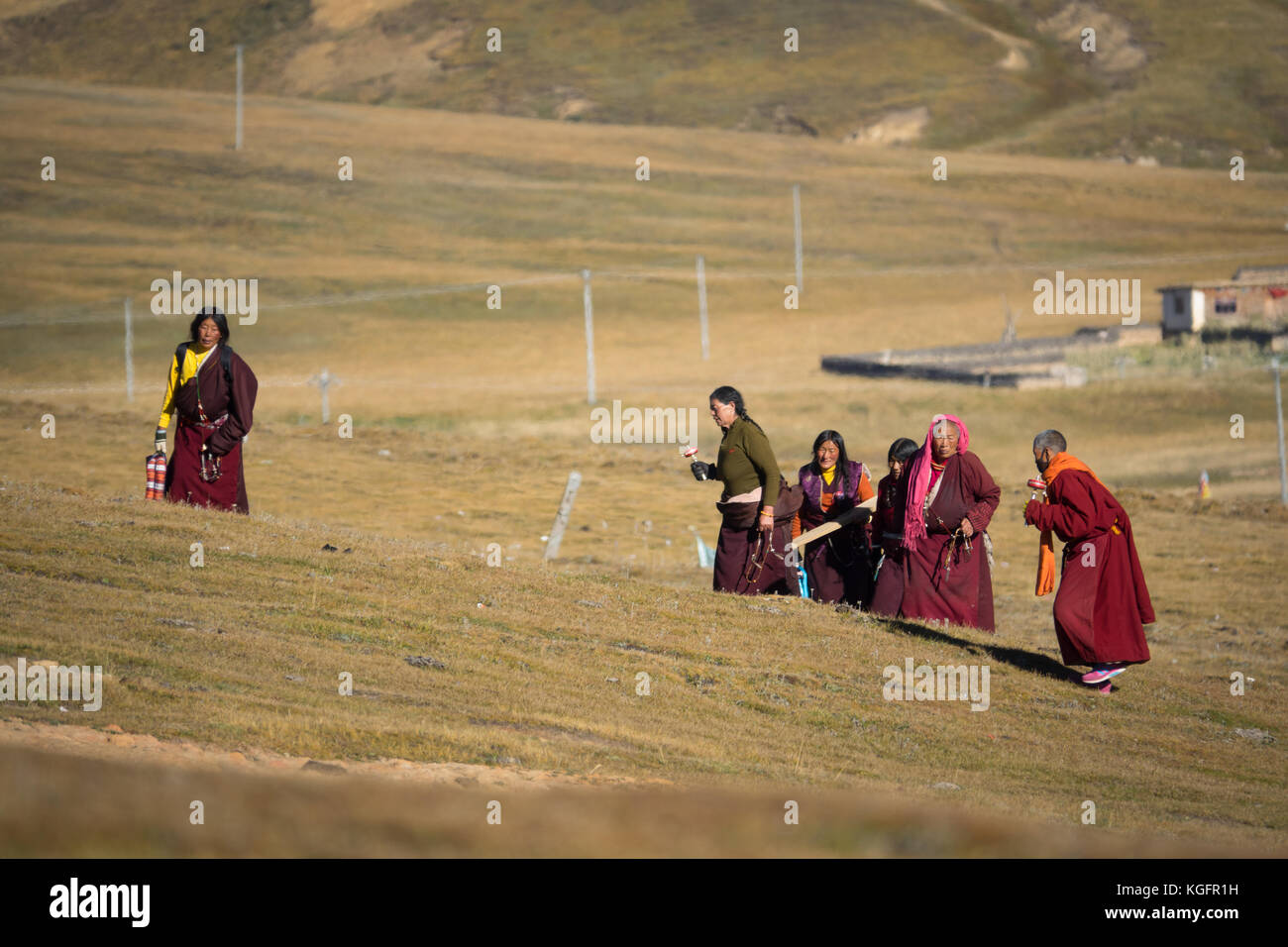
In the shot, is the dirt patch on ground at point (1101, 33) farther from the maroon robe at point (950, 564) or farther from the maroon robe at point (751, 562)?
the maroon robe at point (950, 564)

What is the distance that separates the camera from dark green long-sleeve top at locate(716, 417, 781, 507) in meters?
13.4

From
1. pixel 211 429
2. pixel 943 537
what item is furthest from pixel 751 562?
pixel 211 429

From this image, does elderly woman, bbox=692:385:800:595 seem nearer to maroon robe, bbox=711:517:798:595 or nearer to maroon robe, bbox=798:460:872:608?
maroon robe, bbox=711:517:798:595

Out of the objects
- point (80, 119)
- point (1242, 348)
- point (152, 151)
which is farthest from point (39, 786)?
point (80, 119)

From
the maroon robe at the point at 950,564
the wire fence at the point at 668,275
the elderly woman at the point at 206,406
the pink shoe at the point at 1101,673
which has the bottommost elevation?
the pink shoe at the point at 1101,673

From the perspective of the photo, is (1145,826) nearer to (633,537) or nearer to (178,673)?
(178,673)

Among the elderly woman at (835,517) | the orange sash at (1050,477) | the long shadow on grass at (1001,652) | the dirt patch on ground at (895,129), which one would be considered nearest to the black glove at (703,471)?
the elderly woman at (835,517)

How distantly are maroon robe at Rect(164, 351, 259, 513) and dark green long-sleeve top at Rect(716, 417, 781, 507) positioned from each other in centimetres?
420

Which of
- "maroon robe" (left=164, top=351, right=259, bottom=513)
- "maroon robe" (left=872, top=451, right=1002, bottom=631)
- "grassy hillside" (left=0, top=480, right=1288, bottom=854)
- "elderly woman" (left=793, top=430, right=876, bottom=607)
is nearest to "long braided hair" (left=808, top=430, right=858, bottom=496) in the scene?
"elderly woman" (left=793, top=430, right=876, bottom=607)

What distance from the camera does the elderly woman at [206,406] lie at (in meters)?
14.0

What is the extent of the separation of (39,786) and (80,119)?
104775 millimetres

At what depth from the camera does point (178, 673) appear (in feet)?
28.9

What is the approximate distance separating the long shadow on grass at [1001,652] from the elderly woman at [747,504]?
1.19 meters

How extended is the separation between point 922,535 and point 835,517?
1375 mm
